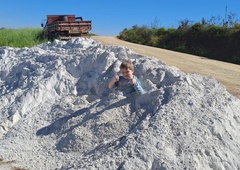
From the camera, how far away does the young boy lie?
589 cm

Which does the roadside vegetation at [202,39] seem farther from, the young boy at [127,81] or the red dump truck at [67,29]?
the young boy at [127,81]

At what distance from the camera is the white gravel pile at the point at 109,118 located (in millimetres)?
4574

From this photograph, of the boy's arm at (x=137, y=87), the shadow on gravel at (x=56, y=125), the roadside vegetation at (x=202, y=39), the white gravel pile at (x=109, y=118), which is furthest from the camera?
the roadside vegetation at (x=202, y=39)

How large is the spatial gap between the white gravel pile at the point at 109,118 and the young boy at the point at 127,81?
13cm

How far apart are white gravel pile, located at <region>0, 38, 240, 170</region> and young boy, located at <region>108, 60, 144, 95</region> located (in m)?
0.13

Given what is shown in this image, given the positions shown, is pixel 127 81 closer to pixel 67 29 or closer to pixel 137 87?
pixel 137 87

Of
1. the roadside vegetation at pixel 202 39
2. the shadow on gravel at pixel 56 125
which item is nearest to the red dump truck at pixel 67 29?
the roadside vegetation at pixel 202 39

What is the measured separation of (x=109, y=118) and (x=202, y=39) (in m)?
14.1

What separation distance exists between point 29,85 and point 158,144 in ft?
13.3

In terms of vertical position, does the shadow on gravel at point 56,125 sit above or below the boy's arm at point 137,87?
below

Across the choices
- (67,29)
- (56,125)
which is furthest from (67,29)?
(56,125)

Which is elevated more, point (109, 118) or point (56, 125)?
point (109, 118)

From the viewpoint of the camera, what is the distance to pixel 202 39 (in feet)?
62.1

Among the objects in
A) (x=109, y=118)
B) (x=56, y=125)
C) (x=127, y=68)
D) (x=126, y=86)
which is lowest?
(x=56, y=125)
